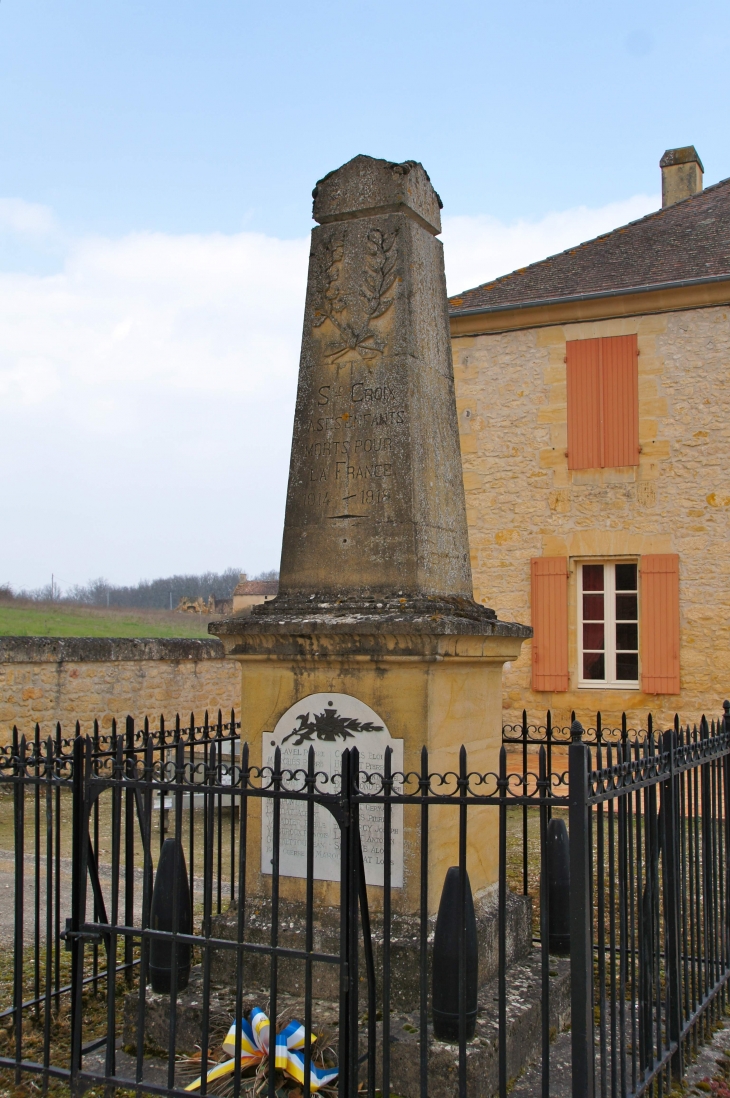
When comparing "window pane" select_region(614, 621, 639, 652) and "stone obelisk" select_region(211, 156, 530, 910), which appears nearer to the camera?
"stone obelisk" select_region(211, 156, 530, 910)

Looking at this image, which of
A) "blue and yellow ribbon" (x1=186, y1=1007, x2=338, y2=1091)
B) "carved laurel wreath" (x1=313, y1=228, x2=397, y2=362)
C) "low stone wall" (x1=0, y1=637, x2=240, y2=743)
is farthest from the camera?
"low stone wall" (x1=0, y1=637, x2=240, y2=743)

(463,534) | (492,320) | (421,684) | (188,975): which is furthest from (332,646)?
(492,320)

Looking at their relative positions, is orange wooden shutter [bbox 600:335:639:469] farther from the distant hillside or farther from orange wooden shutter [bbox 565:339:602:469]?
the distant hillside

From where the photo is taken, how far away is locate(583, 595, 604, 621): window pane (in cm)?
1224

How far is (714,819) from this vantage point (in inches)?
183

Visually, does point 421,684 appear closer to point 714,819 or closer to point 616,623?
point 714,819

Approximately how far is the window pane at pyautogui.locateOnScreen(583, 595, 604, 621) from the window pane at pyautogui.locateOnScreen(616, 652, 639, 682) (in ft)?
1.75

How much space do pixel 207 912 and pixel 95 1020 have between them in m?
1.22

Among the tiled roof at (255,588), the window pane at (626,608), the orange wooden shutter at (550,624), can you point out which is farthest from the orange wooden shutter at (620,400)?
the tiled roof at (255,588)

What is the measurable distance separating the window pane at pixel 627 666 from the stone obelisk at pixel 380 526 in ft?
25.7

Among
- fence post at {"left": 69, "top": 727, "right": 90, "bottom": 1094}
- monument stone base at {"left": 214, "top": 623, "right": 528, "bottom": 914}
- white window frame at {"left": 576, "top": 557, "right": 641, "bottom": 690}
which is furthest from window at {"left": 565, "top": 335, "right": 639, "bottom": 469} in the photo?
fence post at {"left": 69, "top": 727, "right": 90, "bottom": 1094}

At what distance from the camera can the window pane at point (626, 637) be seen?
12031 mm

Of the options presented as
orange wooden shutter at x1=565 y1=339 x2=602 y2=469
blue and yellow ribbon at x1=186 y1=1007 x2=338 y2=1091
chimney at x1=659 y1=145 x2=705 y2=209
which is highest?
chimney at x1=659 y1=145 x2=705 y2=209

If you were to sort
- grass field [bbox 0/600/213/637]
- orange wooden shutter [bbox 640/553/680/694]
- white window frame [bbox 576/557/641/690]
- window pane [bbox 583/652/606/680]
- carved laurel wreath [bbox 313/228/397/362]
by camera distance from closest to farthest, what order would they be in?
carved laurel wreath [bbox 313/228/397/362] → orange wooden shutter [bbox 640/553/680/694] → white window frame [bbox 576/557/641/690] → window pane [bbox 583/652/606/680] → grass field [bbox 0/600/213/637]
